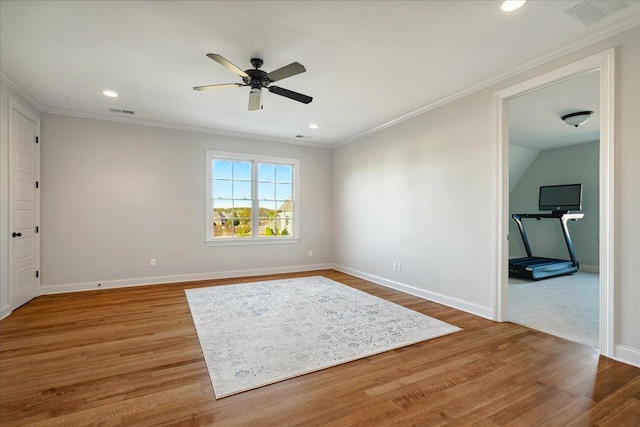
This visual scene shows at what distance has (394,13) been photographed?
228 cm

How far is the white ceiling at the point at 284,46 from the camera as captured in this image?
227 cm

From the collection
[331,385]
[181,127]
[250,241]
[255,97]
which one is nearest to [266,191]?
[250,241]

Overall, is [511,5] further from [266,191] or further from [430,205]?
[266,191]

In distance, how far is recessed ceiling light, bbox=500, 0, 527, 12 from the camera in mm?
2121

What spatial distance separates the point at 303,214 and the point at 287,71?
3.98 metres

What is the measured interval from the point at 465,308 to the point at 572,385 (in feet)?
5.31

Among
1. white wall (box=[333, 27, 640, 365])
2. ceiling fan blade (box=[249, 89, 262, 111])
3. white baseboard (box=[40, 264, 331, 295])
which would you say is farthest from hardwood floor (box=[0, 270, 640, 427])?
ceiling fan blade (box=[249, 89, 262, 111])

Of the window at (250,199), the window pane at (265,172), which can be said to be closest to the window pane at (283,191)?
the window at (250,199)

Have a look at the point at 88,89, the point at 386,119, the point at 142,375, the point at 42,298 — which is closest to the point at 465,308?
the point at 386,119

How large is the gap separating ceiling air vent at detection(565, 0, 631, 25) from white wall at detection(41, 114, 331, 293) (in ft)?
16.2

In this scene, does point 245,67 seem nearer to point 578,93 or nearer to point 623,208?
point 623,208

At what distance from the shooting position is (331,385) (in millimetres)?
2080

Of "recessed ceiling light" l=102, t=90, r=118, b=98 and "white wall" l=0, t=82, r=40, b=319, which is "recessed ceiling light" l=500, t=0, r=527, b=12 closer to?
"recessed ceiling light" l=102, t=90, r=118, b=98

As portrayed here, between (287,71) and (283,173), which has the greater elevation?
(287,71)
